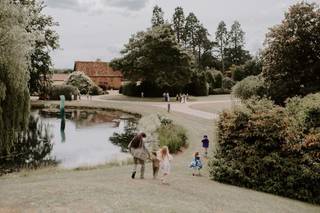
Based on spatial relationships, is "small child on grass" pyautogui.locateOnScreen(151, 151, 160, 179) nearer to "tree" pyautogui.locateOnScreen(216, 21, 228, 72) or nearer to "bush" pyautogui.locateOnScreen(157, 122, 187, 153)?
"bush" pyautogui.locateOnScreen(157, 122, 187, 153)

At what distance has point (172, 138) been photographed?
88.9 ft

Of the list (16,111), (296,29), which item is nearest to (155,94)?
(296,29)

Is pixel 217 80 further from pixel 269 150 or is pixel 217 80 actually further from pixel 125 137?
pixel 269 150

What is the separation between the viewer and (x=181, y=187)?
15672 mm

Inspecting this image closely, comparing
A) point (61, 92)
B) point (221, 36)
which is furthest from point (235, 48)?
point (61, 92)

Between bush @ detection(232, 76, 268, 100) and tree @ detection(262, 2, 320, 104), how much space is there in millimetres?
3148

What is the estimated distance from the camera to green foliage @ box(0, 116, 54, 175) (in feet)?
75.2

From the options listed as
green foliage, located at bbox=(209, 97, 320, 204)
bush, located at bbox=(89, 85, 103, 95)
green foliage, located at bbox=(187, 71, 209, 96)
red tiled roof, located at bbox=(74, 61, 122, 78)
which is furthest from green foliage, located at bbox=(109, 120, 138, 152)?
red tiled roof, located at bbox=(74, 61, 122, 78)

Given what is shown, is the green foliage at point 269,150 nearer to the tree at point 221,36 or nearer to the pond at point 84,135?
the pond at point 84,135

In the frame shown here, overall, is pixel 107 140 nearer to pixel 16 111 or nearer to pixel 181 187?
pixel 16 111

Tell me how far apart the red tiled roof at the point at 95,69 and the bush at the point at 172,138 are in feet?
228

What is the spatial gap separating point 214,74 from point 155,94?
19.2m

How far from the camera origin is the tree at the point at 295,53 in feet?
121

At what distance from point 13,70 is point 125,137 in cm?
1763
